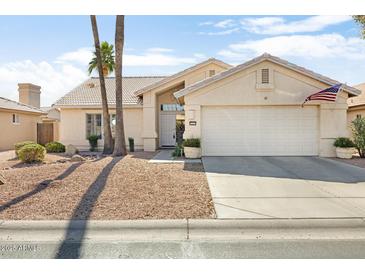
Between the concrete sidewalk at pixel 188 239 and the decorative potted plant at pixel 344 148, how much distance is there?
8.48 meters

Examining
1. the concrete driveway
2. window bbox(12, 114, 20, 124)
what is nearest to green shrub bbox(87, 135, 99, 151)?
window bbox(12, 114, 20, 124)

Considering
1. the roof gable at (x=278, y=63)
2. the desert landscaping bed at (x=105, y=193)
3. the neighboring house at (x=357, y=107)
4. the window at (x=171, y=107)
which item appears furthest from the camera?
the window at (x=171, y=107)

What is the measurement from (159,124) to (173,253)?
15295mm

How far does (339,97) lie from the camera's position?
13312mm

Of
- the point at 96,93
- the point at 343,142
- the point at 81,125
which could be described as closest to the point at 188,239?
the point at 343,142

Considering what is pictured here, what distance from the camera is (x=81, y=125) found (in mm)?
19219

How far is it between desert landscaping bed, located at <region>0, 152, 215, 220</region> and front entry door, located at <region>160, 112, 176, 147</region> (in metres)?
8.93

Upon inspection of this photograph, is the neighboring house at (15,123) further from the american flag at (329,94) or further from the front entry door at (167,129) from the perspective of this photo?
the american flag at (329,94)

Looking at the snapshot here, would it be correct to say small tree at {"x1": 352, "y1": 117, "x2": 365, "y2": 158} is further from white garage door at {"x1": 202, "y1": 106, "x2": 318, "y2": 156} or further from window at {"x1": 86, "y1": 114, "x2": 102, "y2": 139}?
window at {"x1": 86, "y1": 114, "x2": 102, "y2": 139}

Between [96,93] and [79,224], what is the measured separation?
54.0 ft

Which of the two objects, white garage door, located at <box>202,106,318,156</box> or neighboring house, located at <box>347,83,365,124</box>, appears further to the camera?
neighboring house, located at <box>347,83,365,124</box>

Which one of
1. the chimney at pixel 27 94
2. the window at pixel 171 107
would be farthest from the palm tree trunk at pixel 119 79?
the chimney at pixel 27 94

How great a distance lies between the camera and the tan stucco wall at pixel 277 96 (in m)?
13.2

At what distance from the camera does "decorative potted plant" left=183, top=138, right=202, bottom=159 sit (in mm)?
12797
